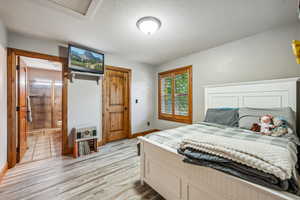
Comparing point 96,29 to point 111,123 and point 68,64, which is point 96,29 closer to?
point 68,64

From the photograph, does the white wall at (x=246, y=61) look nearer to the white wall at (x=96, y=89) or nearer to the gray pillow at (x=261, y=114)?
the gray pillow at (x=261, y=114)

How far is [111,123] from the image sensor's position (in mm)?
3494

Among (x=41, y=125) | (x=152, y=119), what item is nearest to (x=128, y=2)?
(x=152, y=119)

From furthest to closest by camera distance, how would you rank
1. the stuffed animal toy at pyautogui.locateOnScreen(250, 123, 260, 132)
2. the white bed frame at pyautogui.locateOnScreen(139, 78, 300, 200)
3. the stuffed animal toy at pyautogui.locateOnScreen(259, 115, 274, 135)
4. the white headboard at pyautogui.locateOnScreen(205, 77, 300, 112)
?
the white headboard at pyautogui.locateOnScreen(205, 77, 300, 112) → the stuffed animal toy at pyautogui.locateOnScreen(250, 123, 260, 132) → the stuffed animal toy at pyautogui.locateOnScreen(259, 115, 274, 135) → the white bed frame at pyautogui.locateOnScreen(139, 78, 300, 200)

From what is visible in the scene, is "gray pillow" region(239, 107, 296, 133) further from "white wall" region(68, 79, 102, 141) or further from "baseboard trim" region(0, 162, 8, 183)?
"baseboard trim" region(0, 162, 8, 183)

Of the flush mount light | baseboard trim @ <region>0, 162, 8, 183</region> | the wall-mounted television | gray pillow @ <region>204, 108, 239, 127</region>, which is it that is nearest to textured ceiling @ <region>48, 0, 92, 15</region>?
A: the flush mount light

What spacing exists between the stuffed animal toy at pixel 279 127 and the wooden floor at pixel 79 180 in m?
1.73

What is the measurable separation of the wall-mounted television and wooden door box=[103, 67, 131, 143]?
384 millimetres

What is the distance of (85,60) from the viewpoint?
2729 millimetres

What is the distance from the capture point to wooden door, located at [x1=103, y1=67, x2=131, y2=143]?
3.37 m

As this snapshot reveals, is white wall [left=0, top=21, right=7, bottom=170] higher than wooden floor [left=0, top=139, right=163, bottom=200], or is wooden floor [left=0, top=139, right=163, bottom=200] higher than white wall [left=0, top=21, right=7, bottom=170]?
white wall [left=0, top=21, right=7, bottom=170]

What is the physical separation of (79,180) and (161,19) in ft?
8.91

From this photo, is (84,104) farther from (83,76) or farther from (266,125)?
(266,125)

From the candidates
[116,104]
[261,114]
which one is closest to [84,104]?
[116,104]
